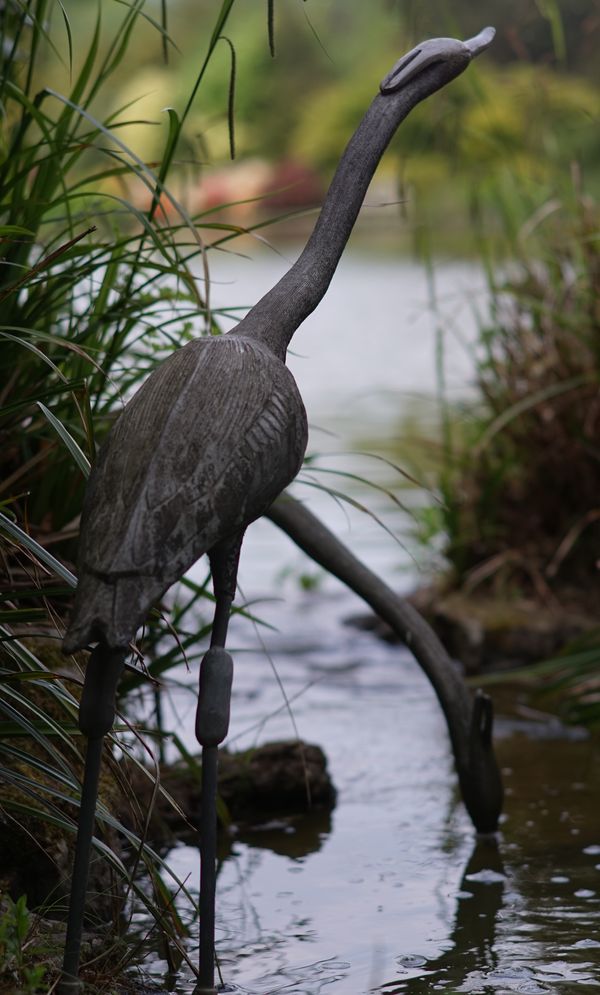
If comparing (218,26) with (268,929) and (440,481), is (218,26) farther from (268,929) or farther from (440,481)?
(440,481)

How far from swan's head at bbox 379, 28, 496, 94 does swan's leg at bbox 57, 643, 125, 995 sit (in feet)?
3.21

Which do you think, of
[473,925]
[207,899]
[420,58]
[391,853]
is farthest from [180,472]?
[391,853]

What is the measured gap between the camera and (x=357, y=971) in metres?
2.15

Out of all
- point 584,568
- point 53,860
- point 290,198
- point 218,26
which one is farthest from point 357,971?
point 290,198

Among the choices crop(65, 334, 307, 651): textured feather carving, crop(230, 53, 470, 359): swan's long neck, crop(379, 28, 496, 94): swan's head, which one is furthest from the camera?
crop(379, 28, 496, 94): swan's head

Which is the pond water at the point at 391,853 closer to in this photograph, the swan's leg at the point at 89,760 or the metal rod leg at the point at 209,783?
the metal rod leg at the point at 209,783

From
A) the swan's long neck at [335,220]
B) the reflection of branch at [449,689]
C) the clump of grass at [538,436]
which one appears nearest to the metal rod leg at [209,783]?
the swan's long neck at [335,220]

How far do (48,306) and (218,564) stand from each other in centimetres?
75

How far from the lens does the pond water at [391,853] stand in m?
2.17

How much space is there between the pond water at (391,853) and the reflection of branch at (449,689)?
0.09m

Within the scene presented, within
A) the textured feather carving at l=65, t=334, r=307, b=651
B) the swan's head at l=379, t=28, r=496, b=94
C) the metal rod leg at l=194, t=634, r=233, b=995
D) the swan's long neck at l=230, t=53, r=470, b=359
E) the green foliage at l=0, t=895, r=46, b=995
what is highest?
the swan's head at l=379, t=28, r=496, b=94

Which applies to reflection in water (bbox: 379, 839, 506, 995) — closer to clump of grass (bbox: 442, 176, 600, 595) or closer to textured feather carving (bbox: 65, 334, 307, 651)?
textured feather carving (bbox: 65, 334, 307, 651)

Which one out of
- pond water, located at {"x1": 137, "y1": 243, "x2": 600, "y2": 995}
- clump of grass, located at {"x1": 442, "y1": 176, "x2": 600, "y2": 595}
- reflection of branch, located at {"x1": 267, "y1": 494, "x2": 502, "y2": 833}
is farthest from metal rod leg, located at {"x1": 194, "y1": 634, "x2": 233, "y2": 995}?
clump of grass, located at {"x1": 442, "y1": 176, "x2": 600, "y2": 595}

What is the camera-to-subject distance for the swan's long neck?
191cm
